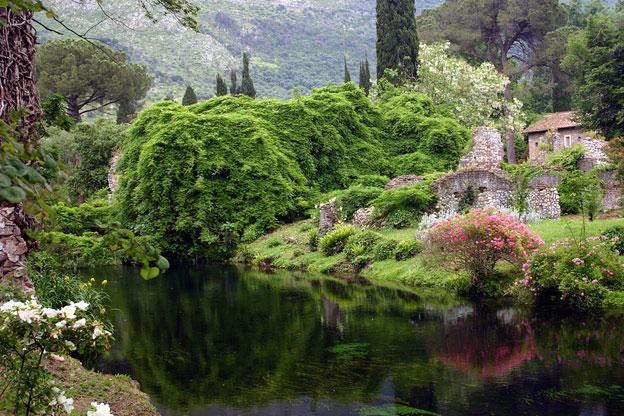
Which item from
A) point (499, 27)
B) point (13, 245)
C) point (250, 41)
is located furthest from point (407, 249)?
point (250, 41)

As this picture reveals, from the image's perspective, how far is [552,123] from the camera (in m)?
50.9

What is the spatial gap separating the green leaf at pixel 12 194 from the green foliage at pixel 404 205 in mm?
25650

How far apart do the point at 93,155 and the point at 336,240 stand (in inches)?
1014

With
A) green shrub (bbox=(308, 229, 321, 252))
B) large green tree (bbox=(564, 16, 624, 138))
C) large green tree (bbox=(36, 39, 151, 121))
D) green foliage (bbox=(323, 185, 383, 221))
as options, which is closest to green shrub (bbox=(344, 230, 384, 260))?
green shrub (bbox=(308, 229, 321, 252))

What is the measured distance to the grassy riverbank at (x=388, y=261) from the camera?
18922mm

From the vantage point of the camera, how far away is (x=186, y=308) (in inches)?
736

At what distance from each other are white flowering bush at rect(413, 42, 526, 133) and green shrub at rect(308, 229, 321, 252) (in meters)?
18.5

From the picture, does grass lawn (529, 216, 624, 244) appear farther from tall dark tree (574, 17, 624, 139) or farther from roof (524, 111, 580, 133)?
roof (524, 111, 580, 133)

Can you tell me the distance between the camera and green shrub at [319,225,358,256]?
86.3 feet

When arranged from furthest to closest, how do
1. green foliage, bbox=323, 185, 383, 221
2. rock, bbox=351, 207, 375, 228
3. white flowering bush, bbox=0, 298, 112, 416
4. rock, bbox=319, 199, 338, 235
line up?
green foliage, bbox=323, 185, 383, 221
rock, bbox=319, 199, 338, 235
rock, bbox=351, 207, 375, 228
white flowering bush, bbox=0, 298, 112, 416

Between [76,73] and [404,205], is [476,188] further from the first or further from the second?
[76,73]

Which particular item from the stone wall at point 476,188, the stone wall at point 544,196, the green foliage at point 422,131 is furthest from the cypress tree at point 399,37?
the stone wall at point 544,196

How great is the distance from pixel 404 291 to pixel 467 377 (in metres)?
8.58

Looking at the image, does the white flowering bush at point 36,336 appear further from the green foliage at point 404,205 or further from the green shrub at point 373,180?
the green shrub at point 373,180
